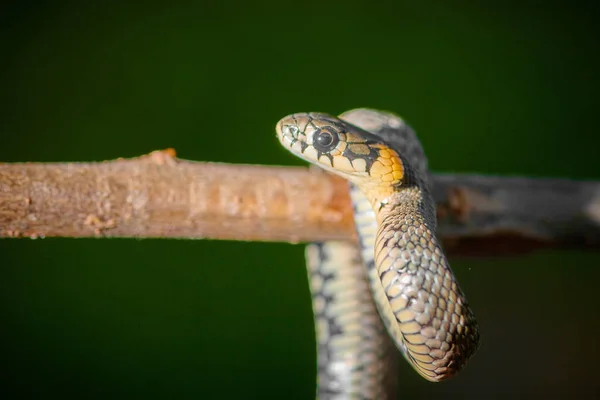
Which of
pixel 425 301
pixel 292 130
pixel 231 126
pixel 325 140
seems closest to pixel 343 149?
pixel 325 140

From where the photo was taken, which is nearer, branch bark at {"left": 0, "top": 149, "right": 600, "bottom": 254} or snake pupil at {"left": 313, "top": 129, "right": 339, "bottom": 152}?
branch bark at {"left": 0, "top": 149, "right": 600, "bottom": 254}

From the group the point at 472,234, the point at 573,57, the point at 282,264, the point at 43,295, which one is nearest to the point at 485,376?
the point at 282,264

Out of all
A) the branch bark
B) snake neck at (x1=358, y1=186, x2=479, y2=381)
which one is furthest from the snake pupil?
snake neck at (x1=358, y1=186, x2=479, y2=381)

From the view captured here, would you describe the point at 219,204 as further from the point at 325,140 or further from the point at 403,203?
the point at 403,203

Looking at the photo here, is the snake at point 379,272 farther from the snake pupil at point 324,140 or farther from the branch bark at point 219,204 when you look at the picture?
the branch bark at point 219,204

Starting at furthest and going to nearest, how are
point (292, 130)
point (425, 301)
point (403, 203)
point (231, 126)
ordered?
1. point (231, 126)
2. point (292, 130)
3. point (403, 203)
4. point (425, 301)

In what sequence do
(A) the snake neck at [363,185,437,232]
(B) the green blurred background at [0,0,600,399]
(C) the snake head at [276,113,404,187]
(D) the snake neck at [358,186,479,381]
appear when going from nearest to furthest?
1. (D) the snake neck at [358,186,479,381]
2. (A) the snake neck at [363,185,437,232]
3. (C) the snake head at [276,113,404,187]
4. (B) the green blurred background at [0,0,600,399]

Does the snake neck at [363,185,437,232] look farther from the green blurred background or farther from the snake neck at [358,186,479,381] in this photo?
the green blurred background

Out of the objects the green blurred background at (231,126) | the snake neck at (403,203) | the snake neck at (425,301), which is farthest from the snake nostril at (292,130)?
the green blurred background at (231,126)
